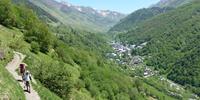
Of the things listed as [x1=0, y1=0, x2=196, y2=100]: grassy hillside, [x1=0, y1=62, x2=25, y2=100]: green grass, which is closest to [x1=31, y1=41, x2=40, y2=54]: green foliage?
[x1=0, y1=0, x2=196, y2=100]: grassy hillside

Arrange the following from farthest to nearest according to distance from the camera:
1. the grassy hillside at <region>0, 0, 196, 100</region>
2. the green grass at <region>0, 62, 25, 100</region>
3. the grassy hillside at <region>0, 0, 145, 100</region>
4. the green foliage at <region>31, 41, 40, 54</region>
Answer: the green foliage at <region>31, 41, 40, 54</region> < the grassy hillside at <region>0, 0, 145, 100</region> < the grassy hillside at <region>0, 0, 196, 100</region> < the green grass at <region>0, 62, 25, 100</region>

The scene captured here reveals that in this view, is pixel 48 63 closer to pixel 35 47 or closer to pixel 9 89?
Answer: pixel 9 89

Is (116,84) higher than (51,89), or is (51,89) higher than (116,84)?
(51,89)

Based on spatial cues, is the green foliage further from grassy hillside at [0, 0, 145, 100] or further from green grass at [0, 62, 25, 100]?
green grass at [0, 62, 25, 100]

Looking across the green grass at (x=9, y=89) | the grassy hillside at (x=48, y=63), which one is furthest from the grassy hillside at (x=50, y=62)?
the green grass at (x=9, y=89)

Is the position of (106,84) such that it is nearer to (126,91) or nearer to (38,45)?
(126,91)

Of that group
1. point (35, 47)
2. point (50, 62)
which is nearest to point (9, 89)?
point (50, 62)

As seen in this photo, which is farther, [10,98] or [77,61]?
[77,61]

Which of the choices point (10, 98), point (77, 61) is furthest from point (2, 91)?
point (77, 61)

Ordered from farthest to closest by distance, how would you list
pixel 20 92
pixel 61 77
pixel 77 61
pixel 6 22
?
pixel 77 61 < pixel 6 22 < pixel 61 77 < pixel 20 92

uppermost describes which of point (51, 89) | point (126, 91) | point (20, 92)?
point (20, 92)

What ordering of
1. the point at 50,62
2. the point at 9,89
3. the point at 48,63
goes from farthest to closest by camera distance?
1. the point at 50,62
2. the point at 48,63
3. the point at 9,89
